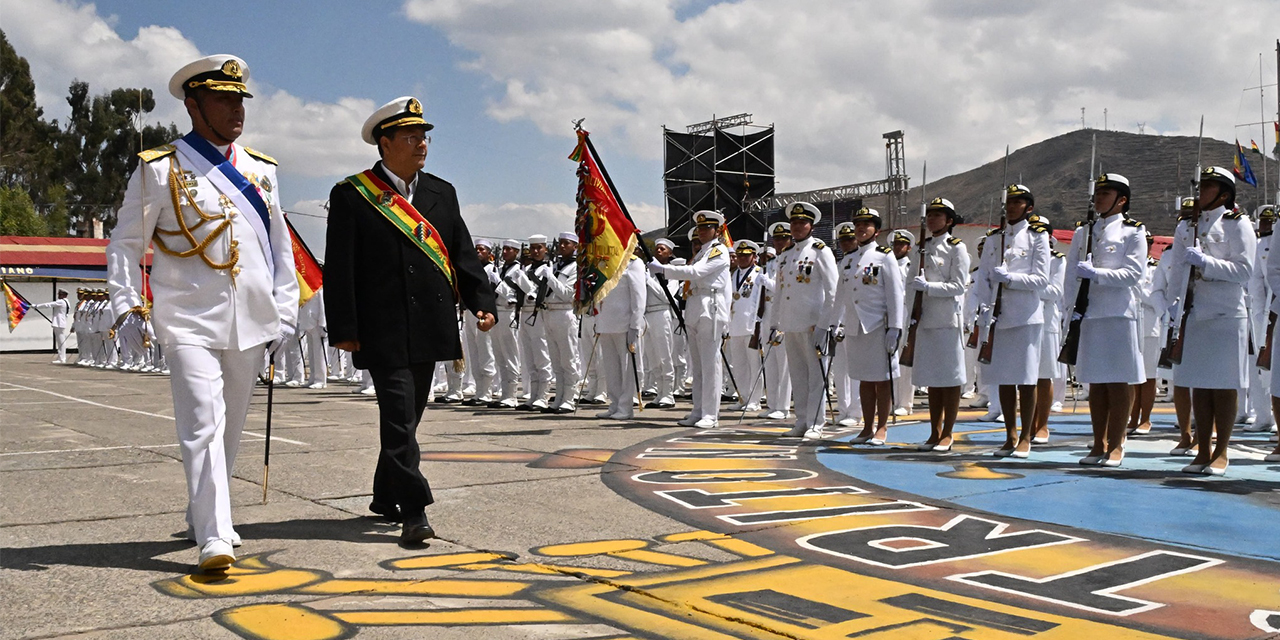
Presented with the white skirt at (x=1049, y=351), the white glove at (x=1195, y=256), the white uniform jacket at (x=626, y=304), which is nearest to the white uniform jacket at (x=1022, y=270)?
the white glove at (x=1195, y=256)

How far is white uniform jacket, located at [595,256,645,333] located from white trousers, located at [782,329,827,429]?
2671 mm

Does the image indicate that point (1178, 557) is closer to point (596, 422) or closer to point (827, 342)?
point (827, 342)

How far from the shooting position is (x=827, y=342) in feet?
32.9

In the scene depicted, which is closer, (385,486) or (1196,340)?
(385,486)

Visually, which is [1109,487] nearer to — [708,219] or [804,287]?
[804,287]

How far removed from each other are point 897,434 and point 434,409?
641 cm

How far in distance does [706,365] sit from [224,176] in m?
7.46

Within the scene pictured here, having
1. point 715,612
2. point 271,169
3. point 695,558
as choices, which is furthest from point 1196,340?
point 271,169

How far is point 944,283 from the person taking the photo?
9.27 m

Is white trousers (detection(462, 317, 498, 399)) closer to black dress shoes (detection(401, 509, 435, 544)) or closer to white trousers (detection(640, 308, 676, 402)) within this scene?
white trousers (detection(640, 308, 676, 402))

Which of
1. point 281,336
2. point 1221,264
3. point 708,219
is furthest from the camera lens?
point 708,219

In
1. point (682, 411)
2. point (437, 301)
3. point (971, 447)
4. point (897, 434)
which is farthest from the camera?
point (682, 411)

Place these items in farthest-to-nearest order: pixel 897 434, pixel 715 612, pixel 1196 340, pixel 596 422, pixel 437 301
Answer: pixel 596 422 → pixel 897 434 → pixel 1196 340 → pixel 437 301 → pixel 715 612

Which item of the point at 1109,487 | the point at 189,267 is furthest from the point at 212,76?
the point at 1109,487
